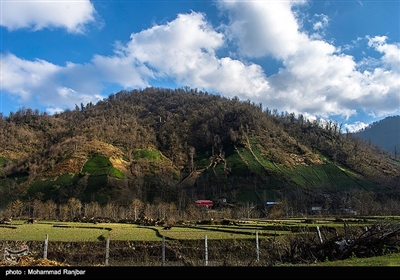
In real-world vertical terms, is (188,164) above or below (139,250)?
above

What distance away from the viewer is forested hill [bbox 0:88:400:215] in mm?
114250

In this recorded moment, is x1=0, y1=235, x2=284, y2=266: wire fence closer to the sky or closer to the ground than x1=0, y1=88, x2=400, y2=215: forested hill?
closer to the ground

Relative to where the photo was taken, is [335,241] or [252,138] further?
[252,138]

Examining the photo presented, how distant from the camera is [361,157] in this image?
538 feet

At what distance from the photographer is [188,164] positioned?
167 metres

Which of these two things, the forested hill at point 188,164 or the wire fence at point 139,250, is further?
the forested hill at point 188,164

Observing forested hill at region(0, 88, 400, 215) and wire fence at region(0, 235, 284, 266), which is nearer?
wire fence at region(0, 235, 284, 266)

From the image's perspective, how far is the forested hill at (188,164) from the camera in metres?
114

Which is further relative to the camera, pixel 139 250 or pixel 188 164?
pixel 188 164

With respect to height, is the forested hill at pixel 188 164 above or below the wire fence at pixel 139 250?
above

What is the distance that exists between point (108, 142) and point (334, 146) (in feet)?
429
